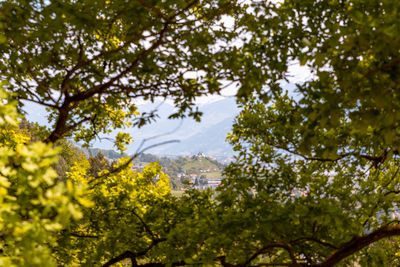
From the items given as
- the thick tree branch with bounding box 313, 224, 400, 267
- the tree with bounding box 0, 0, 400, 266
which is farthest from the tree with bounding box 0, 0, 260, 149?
the thick tree branch with bounding box 313, 224, 400, 267

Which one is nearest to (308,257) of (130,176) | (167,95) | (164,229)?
(164,229)

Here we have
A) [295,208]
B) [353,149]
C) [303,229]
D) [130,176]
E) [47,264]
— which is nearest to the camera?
[47,264]

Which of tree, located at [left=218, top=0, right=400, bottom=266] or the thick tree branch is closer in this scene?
tree, located at [left=218, top=0, right=400, bottom=266]

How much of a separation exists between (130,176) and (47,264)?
5804 millimetres

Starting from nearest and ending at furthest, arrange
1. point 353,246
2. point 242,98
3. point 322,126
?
point 322,126 < point 353,246 < point 242,98

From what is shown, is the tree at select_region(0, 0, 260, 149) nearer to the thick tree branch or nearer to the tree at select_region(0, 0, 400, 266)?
the tree at select_region(0, 0, 400, 266)

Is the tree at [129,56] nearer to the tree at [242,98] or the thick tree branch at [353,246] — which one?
the tree at [242,98]

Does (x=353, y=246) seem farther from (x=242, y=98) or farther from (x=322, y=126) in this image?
(x=242, y=98)

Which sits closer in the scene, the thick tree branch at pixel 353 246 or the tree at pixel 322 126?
A: the tree at pixel 322 126

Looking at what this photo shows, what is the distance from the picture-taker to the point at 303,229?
14.9 feet

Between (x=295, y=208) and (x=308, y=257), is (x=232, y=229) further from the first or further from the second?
(x=308, y=257)

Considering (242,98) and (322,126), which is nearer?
(322,126)

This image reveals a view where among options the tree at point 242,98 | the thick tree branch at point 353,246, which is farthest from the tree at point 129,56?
the thick tree branch at point 353,246

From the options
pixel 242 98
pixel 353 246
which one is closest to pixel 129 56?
pixel 242 98
